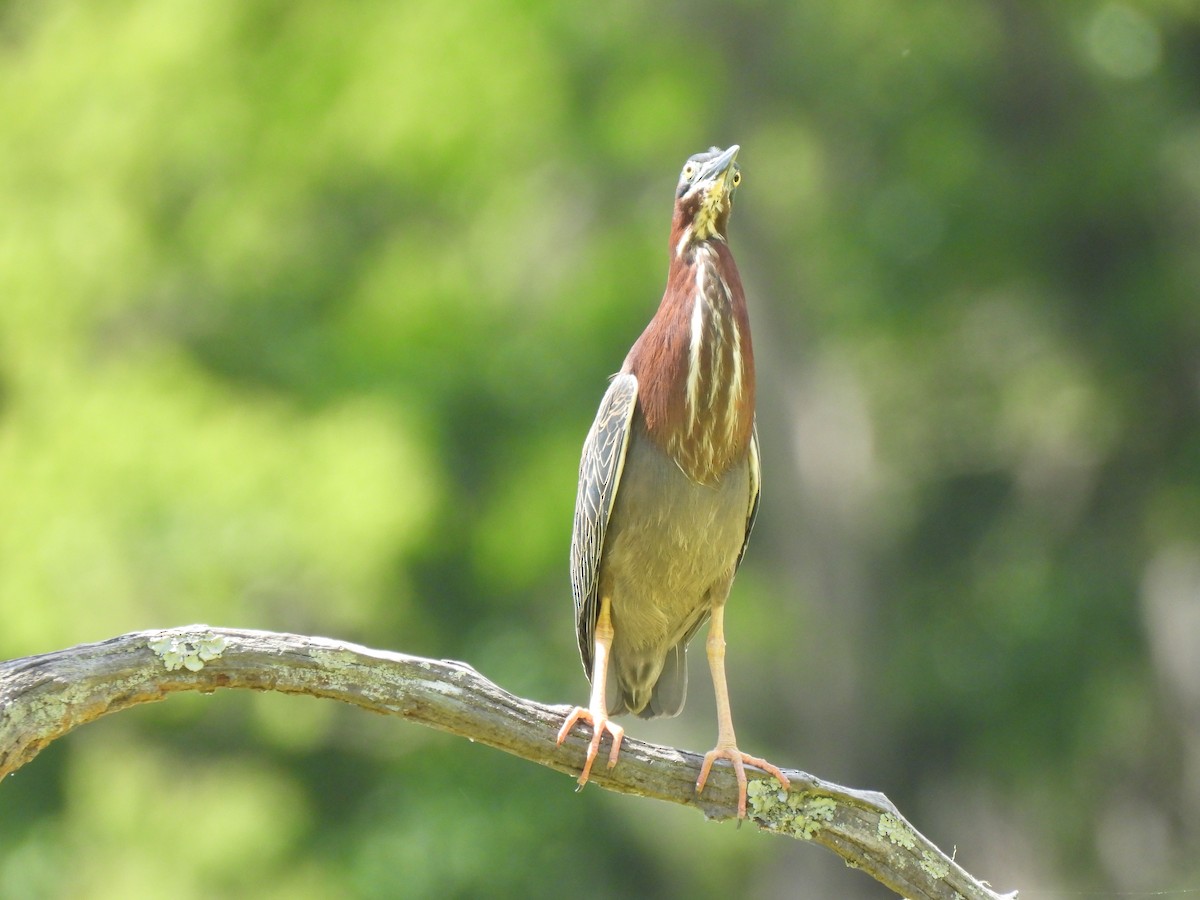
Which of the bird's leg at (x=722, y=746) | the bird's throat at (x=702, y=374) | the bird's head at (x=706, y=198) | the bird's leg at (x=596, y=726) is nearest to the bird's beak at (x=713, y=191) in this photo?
the bird's head at (x=706, y=198)

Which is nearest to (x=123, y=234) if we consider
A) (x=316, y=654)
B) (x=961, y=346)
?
(x=961, y=346)

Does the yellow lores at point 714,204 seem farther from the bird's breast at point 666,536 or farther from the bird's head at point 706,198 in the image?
the bird's breast at point 666,536

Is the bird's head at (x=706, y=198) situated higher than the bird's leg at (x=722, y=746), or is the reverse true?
the bird's head at (x=706, y=198)

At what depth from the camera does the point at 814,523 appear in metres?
14.0

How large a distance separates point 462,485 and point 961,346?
519 centimetres

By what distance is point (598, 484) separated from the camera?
4.96 m

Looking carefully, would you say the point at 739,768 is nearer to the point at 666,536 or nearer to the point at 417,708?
the point at 666,536

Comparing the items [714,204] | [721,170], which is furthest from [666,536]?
[721,170]

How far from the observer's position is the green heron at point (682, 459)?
15.6ft

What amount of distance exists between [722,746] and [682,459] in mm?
896

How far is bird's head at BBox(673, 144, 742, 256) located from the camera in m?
4.91

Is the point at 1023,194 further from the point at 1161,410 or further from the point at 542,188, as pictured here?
the point at 542,188

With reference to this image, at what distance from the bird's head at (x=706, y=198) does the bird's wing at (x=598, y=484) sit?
513mm

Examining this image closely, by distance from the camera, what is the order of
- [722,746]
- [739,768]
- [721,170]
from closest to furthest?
[739,768]
[722,746]
[721,170]
